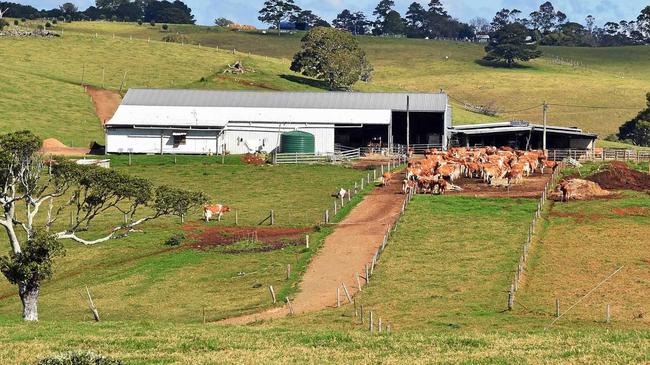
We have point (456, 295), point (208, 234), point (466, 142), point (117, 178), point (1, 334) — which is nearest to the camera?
point (1, 334)

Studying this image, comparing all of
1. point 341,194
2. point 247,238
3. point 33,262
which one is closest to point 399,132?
point 341,194

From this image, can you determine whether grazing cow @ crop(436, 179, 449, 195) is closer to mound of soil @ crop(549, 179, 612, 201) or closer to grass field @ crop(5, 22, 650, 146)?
mound of soil @ crop(549, 179, 612, 201)

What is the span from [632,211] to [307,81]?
75911 mm

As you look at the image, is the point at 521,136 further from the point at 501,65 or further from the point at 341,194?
the point at 501,65

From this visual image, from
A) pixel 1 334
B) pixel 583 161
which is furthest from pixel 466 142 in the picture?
pixel 1 334

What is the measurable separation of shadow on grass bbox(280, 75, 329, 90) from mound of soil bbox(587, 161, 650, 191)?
6013cm

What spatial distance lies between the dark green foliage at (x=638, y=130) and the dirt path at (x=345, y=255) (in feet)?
209

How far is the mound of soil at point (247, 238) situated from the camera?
53.9 metres

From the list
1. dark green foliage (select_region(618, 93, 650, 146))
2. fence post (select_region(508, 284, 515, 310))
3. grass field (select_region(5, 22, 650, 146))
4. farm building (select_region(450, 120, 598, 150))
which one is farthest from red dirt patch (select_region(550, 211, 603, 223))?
dark green foliage (select_region(618, 93, 650, 146))

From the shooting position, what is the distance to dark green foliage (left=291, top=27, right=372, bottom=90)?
5182 inches

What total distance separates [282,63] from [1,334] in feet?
385

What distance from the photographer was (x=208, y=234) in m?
57.5

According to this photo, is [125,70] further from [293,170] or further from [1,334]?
[1,334]

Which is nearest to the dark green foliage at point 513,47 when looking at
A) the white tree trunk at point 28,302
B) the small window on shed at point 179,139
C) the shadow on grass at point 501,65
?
the shadow on grass at point 501,65
